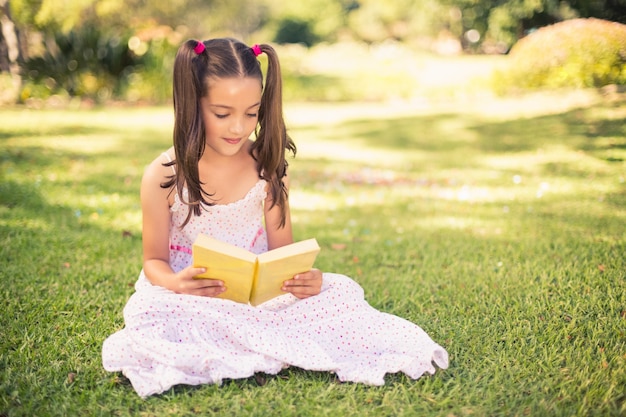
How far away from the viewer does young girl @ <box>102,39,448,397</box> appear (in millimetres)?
2230

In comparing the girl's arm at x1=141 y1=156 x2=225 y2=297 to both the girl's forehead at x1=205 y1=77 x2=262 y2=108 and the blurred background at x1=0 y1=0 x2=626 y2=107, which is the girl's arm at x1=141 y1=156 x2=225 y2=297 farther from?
the blurred background at x1=0 y1=0 x2=626 y2=107

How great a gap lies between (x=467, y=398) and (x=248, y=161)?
144 cm

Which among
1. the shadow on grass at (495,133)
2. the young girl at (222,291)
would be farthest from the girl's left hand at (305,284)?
the shadow on grass at (495,133)

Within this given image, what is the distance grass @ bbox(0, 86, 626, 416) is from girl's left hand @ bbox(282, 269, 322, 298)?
0.34 meters

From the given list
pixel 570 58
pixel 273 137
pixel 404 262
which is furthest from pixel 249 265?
pixel 570 58

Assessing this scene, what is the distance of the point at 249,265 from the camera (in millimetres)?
2164

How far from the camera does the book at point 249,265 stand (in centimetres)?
214

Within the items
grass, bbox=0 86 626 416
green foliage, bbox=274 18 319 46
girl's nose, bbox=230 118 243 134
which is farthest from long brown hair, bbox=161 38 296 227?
green foliage, bbox=274 18 319 46

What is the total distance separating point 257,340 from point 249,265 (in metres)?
0.34

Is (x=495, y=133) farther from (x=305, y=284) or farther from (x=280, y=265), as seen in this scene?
(x=280, y=265)

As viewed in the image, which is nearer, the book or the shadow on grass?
the book

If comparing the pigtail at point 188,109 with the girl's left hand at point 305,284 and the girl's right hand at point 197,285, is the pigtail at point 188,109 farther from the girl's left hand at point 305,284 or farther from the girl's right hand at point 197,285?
the girl's left hand at point 305,284

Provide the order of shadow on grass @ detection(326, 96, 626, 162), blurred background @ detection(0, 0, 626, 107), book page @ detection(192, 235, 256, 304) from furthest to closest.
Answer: blurred background @ detection(0, 0, 626, 107) → shadow on grass @ detection(326, 96, 626, 162) → book page @ detection(192, 235, 256, 304)

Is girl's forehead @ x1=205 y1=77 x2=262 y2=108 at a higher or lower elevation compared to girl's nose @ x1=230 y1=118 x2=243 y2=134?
higher
